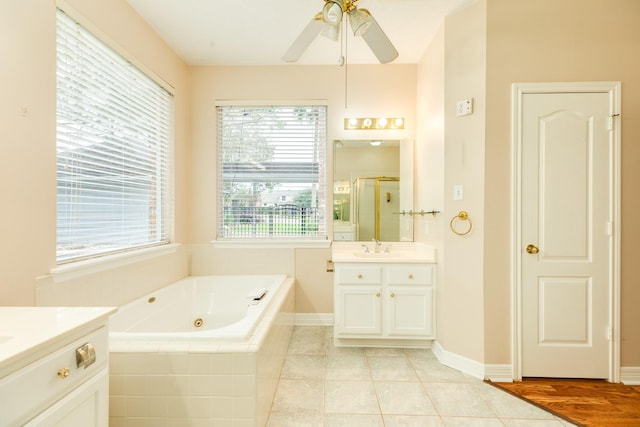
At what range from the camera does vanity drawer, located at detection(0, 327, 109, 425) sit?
0.75m

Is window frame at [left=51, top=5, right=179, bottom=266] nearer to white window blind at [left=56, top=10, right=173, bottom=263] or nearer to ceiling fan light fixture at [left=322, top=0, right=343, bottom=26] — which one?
white window blind at [left=56, top=10, right=173, bottom=263]

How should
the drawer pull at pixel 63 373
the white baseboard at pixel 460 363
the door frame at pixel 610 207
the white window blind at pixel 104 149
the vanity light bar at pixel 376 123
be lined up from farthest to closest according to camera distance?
the vanity light bar at pixel 376 123 < the white baseboard at pixel 460 363 < the door frame at pixel 610 207 < the white window blind at pixel 104 149 < the drawer pull at pixel 63 373

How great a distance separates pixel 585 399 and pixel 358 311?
1.49m

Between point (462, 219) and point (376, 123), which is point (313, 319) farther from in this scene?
point (376, 123)

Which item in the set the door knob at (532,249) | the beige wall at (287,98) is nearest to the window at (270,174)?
the beige wall at (287,98)

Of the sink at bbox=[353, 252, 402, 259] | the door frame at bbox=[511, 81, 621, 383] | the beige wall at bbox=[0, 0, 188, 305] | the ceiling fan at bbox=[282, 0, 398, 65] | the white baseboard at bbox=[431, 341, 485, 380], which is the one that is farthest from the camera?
the sink at bbox=[353, 252, 402, 259]

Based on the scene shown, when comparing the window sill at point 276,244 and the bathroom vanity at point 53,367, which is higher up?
the window sill at point 276,244

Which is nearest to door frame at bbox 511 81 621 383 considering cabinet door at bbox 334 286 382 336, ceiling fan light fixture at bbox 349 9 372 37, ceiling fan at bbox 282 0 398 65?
cabinet door at bbox 334 286 382 336

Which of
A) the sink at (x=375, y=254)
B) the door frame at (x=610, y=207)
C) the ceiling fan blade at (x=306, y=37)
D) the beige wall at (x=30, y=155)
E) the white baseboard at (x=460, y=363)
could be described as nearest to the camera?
the beige wall at (x=30, y=155)

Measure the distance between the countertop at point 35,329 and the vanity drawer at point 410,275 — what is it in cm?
193

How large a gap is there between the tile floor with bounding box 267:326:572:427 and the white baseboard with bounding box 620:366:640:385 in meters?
0.75

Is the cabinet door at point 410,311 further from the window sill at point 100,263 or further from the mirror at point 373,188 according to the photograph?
the window sill at point 100,263

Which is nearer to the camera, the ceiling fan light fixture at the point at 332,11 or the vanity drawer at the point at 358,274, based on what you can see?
the ceiling fan light fixture at the point at 332,11

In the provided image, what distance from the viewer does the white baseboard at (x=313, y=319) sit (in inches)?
119
